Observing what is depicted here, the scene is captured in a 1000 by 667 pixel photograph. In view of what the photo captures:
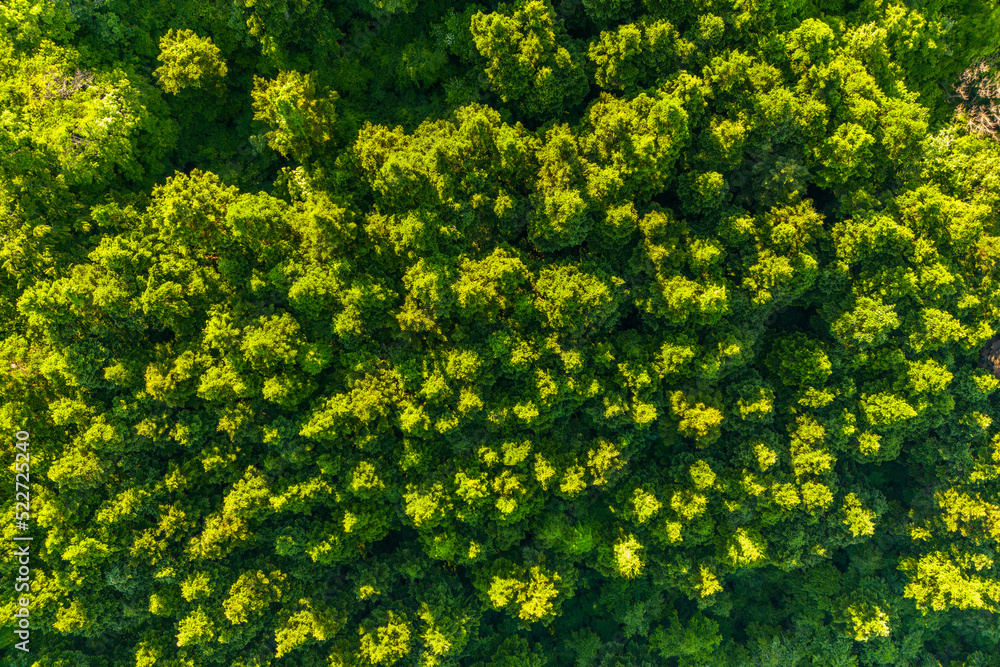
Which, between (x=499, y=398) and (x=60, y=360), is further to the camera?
(x=499, y=398)

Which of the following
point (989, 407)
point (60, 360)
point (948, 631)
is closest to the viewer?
point (60, 360)

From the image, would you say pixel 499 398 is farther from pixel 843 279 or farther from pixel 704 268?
pixel 843 279

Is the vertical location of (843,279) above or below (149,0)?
below

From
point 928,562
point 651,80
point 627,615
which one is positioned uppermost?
point 651,80

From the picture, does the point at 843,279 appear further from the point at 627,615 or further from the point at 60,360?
the point at 60,360

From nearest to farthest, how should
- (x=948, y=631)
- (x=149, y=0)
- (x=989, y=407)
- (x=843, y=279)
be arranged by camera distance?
(x=149, y=0)
(x=843, y=279)
(x=989, y=407)
(x=948, y=631)

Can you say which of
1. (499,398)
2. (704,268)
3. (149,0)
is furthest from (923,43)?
(149,0)
